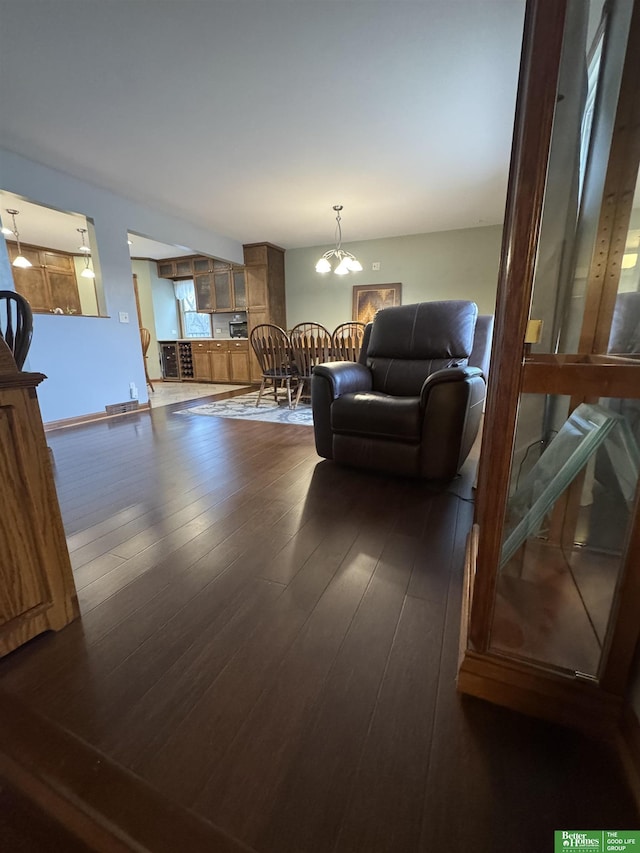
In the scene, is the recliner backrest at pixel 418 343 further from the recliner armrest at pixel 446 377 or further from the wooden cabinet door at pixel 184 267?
the wooden cabinet door at pixel 184 267

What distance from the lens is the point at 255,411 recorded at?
3965mm

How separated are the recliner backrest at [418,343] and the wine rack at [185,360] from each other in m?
5.39

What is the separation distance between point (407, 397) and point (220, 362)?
202 inches

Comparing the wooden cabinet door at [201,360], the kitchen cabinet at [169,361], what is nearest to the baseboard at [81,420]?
the wooden cabinet door at [201,360]

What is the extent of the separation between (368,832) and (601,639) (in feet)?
1.82

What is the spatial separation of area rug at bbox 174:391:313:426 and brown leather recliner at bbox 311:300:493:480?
3.93ft

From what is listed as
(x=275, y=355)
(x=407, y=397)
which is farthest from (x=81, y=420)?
(x=407, y=397)

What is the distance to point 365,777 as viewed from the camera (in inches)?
24.5

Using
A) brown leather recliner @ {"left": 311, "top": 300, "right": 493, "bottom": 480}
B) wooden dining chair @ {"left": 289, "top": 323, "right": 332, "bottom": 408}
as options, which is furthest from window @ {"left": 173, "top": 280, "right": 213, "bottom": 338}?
brown leather recliner @ {"left": 311, "top": 300, "right": 493, "bottom": 480}

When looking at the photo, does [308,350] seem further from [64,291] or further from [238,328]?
[64,291]

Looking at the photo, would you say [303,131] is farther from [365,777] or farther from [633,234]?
[365,777]

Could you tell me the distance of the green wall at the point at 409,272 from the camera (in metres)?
5.18

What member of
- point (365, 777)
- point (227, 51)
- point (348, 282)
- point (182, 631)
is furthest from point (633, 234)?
point (348, 282)

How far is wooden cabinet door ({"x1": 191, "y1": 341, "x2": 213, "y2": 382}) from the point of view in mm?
6547
